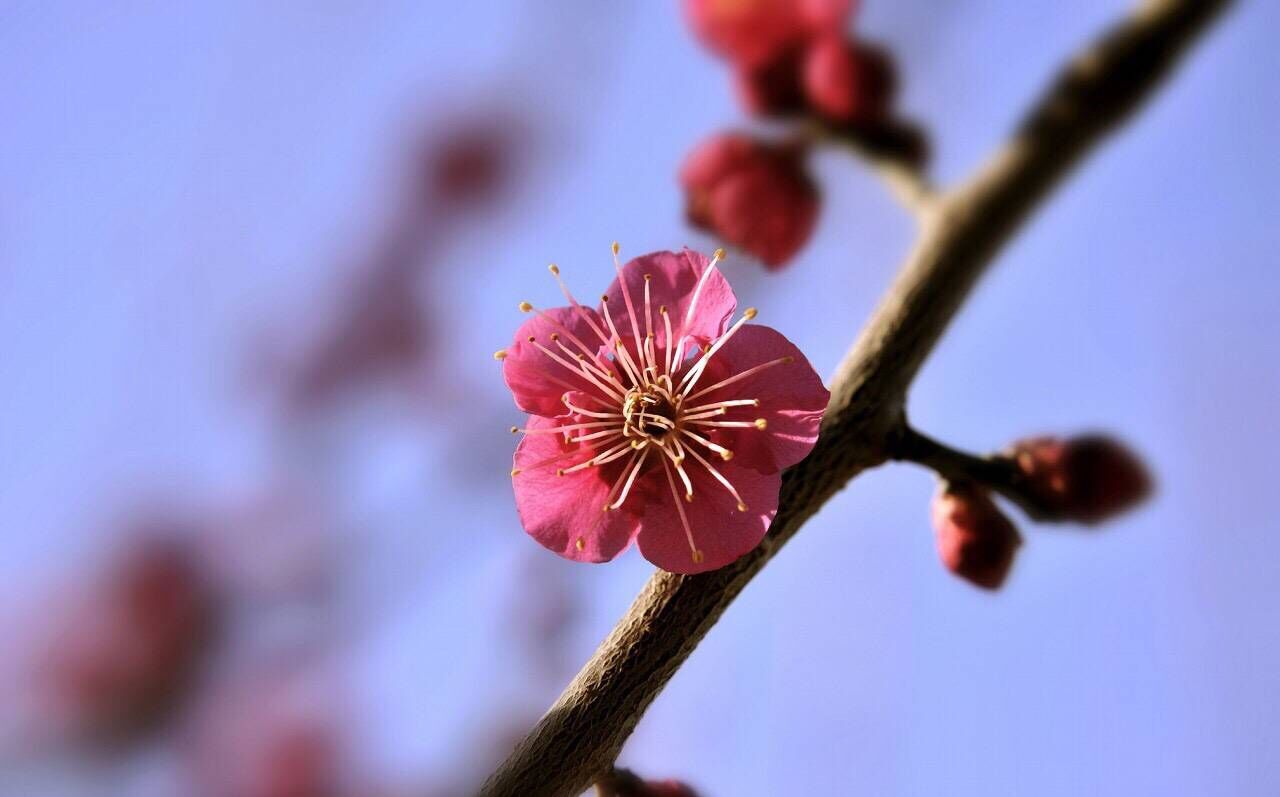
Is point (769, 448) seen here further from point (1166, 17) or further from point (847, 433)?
point (1166, 17)

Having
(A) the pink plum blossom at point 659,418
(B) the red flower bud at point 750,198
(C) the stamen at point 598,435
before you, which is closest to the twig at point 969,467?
Answer: (A) the pink plum blossom at point 659,418

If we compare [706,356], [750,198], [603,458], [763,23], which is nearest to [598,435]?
[603,458]

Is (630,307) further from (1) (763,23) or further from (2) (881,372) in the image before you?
(1) (763,23)

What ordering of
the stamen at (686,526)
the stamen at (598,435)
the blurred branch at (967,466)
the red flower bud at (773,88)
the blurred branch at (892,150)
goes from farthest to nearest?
the red flower bud at (773,88) → the blurred branch at (892,150) → the blurred branch at (967,466) → the stamen at (598,435) → the stamen at (686,526)

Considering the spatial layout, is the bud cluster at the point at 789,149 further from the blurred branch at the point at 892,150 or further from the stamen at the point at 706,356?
the stamen at the point at 706,356

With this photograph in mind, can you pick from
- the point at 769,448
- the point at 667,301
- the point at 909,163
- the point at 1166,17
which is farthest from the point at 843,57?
the point at 769,448

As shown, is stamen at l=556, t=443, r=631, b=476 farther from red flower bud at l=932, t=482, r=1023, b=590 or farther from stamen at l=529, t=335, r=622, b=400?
red flower bud at l=932, t=482, r=1023, b=590
